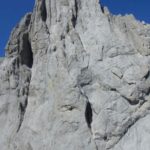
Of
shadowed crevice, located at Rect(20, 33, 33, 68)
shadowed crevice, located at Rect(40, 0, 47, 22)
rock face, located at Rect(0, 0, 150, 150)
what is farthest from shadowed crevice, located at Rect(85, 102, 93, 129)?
shadowed crevice, located at Rect(40, 0, 47, 22)

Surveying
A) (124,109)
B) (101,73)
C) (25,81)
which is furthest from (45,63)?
(124,109)

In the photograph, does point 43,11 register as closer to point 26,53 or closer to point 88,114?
point 26,53

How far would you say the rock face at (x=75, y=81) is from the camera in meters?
36.4

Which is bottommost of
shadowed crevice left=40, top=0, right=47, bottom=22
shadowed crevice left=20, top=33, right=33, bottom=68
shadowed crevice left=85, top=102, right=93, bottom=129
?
shadowed crevice left=85, top=102, right=93, bottom=129

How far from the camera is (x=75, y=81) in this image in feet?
124

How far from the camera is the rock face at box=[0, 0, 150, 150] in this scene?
36.4 metres

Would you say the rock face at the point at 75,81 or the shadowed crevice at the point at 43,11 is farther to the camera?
the shadowed crevice at the point at 43,11

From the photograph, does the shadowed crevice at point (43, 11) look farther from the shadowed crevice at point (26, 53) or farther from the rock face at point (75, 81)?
the shadowed crevice at point (26, 53)

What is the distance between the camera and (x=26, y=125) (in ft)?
127

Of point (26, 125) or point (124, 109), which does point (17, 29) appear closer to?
point (26, 125)

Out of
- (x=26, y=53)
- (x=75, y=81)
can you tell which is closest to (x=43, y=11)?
(x=26, y=53)

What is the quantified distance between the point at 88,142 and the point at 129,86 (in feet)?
17.2

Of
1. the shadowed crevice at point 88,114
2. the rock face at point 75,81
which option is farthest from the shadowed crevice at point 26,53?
the shadowed crevice at point 88,114

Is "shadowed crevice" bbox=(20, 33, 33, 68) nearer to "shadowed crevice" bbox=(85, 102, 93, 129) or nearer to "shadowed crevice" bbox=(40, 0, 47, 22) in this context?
"shadowed crevice" bbox=(40, 0, 47, 22)
